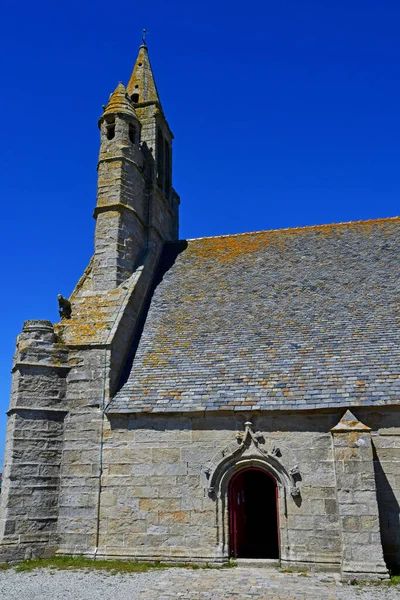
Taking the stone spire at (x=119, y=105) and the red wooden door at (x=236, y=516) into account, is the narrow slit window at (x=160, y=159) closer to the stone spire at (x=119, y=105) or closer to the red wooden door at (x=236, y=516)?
the stone spire at (x=119, y=105)

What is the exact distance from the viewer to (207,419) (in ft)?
40.3

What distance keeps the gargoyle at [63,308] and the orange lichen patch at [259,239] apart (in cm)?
534

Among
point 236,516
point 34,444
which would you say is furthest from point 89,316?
point 236,516

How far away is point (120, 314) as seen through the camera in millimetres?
14430

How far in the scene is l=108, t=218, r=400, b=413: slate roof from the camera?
12.2 meters

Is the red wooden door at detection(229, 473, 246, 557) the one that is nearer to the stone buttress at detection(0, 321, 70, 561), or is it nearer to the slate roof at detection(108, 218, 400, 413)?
the slate roof at detection(108, 218, 400, 413)

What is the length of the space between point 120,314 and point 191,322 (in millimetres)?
2029

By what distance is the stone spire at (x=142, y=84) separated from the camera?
68.2ft

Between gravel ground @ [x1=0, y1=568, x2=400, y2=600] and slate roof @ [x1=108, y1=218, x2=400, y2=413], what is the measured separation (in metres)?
3.34

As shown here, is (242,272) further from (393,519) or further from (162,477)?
(393,519)

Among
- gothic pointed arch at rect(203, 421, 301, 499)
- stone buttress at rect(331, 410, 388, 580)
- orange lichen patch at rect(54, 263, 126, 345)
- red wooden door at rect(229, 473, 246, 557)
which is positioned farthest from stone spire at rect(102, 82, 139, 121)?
stone buttress at rect(331, 410, 388, 580)

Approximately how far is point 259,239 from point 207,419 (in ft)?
27.9

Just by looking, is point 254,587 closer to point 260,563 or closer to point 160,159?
point 260,563

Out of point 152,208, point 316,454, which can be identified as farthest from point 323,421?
point 152,208
